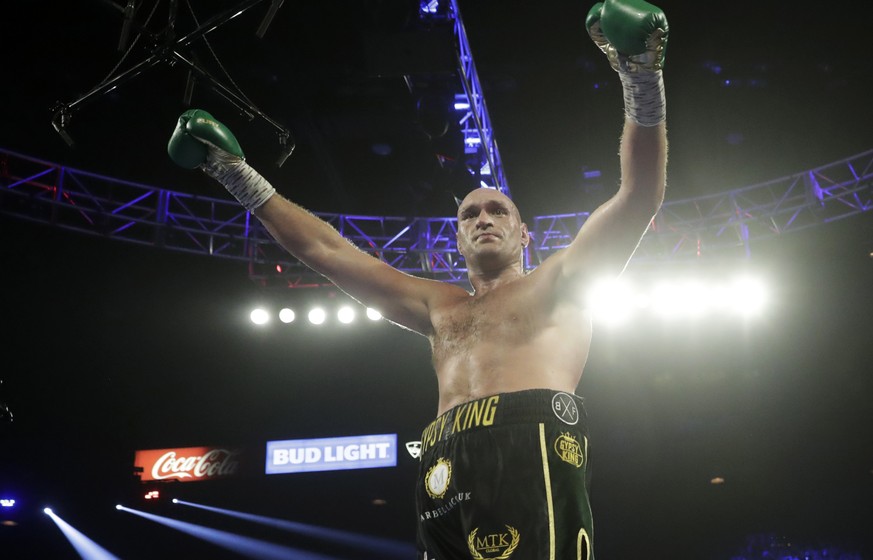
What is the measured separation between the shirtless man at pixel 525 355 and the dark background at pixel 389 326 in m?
3.52

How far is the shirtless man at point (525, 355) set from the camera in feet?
5.18

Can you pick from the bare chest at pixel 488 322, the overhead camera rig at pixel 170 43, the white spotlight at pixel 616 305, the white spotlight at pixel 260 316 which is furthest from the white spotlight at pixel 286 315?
the bare chest at pixel 488 322

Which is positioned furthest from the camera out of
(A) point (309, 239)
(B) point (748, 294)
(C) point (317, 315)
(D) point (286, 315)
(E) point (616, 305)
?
(D) point (286, 315)

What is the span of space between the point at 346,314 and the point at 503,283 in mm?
6768

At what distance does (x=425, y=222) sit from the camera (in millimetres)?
7711

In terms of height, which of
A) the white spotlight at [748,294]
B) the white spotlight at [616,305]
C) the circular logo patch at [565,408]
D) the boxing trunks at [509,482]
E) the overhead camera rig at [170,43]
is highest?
the white spotlight at [616,305]

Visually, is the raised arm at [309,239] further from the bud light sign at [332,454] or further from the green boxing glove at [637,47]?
the bud light sign at [332,454]

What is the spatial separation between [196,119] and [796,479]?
933 cm

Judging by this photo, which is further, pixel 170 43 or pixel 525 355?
pixel 170 43

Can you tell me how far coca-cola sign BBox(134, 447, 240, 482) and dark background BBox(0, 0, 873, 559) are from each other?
0.23 meters

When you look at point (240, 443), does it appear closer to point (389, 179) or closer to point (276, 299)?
point (276, 299)

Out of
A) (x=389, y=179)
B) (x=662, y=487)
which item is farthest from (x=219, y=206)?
(x=662, y=487)

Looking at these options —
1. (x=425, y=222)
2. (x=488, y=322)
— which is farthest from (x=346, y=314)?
(x=488, y=322)

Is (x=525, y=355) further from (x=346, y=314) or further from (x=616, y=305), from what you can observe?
(x=346, y=314)
